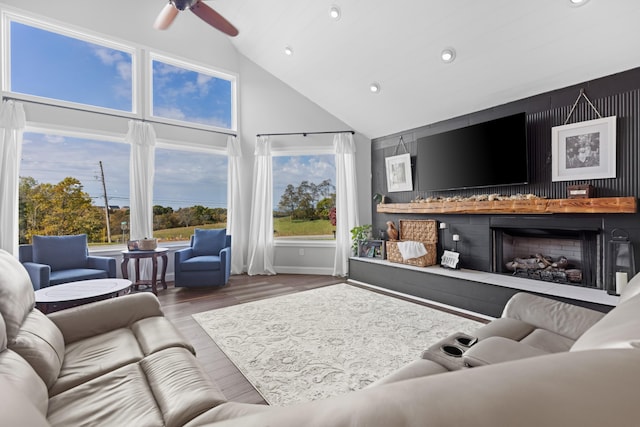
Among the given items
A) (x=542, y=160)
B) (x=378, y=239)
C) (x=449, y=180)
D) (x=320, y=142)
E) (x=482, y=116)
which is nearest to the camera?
(x=542, y=160)

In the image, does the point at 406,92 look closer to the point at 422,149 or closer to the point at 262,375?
the point at 422,149

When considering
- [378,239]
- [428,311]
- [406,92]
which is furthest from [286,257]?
[406,92]

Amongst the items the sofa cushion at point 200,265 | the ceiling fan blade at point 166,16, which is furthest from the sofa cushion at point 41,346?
the ceiling fan blade at point 166,16

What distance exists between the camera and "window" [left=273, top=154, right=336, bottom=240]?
5867mm

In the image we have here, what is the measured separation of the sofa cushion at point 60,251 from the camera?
3.70 meters

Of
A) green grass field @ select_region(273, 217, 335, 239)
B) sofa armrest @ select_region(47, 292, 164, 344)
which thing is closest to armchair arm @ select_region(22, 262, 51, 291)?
sofa armrest @ select_region(47, 292, 164, 344)

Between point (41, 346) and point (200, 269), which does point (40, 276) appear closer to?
point (200, 269)

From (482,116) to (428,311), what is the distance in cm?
247

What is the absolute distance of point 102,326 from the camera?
6.32 feet

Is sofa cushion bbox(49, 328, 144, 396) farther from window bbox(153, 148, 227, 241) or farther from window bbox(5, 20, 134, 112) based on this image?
window bbox(5, 20, 134, 112)

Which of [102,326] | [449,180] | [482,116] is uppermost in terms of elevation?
[482,116]

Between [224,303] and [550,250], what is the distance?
387 cm

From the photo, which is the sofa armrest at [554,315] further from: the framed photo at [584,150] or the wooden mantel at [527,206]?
the framed photo at [584,150]

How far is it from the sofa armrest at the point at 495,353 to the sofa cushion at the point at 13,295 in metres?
1.93
